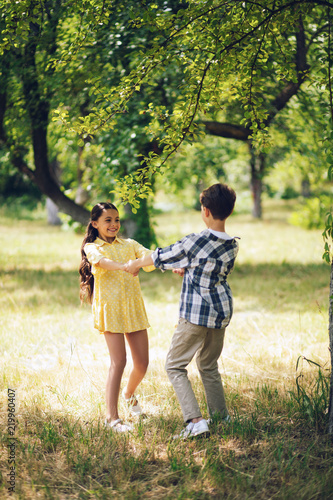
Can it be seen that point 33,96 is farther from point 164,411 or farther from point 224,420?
point 224,420

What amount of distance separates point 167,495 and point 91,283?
5.40ft

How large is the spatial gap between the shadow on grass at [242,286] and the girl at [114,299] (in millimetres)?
3757

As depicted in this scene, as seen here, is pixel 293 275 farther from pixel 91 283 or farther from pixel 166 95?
pixel 91 283

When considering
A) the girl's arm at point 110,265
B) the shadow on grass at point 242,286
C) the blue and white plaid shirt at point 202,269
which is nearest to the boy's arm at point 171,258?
the blue and white plaid shirt at point 202,269

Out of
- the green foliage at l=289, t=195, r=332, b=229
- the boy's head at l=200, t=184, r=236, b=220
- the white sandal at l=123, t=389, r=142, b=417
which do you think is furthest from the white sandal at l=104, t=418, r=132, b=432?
the green foliage at l=289, t=195, r=332, b=229

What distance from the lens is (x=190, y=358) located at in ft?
10.9

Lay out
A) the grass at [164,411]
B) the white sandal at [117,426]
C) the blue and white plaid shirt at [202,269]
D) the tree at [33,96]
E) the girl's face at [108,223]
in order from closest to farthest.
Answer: the grass at [164,411], the blue and white plaid shirt at [202,269], the white sandal at [117,426], the girl's face at [108,223], the tree at [33,96]

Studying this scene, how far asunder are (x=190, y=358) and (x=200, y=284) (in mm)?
505

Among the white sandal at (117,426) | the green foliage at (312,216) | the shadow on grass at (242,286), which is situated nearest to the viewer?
the white sandal at (117,426)

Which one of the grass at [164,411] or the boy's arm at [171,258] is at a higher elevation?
the boy's arm at [171,258]

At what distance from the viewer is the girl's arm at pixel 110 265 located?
133 inches

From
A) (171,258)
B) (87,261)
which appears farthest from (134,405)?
(171,258)

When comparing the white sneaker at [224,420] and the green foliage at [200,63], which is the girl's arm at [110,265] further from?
the white sneaker at [224,420]

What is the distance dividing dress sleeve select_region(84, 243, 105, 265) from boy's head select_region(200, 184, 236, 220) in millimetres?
812
